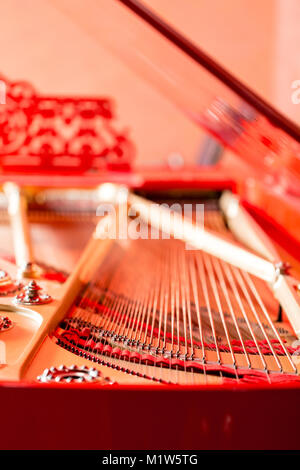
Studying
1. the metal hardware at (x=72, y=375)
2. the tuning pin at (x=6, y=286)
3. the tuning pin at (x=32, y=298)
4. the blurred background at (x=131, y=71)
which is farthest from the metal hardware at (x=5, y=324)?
the blurred background at (x=131, y=71)

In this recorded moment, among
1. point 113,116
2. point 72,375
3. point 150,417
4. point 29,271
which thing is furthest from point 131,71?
point 150,417

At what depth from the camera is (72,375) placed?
3.45 ft

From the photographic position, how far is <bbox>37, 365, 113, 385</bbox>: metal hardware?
103cm

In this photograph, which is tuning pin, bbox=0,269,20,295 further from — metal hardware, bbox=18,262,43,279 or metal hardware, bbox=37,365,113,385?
metal hardware, bbox=37,365,113,385

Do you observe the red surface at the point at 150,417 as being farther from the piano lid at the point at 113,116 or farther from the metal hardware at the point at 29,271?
the piano lid at the point at 113,116

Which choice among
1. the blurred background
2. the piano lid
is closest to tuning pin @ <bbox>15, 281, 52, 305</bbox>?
the piano lid

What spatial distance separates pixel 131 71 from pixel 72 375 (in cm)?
535

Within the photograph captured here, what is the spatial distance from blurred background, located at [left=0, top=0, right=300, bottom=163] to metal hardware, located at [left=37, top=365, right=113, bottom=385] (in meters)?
5.08

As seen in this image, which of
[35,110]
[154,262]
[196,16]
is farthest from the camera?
[196,16]

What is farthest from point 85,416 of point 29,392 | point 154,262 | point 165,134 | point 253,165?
point 165,134

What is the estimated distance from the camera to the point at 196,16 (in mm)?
5809

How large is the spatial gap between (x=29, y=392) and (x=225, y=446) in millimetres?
385

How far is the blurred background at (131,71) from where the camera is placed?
578 centimetres

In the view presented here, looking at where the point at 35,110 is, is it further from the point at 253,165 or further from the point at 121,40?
the point at 253,165
